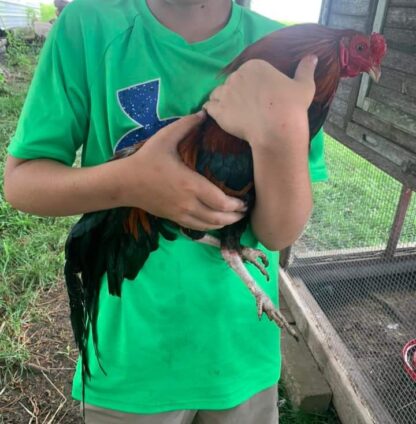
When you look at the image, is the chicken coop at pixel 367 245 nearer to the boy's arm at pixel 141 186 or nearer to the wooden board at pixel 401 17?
the wooden board at pixel 401 17

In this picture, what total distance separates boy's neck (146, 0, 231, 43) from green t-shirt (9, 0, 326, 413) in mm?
20

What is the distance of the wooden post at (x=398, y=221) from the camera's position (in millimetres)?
1502

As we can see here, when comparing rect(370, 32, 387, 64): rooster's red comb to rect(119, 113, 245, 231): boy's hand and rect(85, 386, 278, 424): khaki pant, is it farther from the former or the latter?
rect(85, 386, 278, 424): khaki pant

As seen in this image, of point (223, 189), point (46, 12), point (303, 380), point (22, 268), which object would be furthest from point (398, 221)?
point (46, 12)

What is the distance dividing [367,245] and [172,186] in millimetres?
1593

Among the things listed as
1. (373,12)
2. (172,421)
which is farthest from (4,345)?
(373,12)

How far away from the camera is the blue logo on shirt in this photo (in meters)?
0.70

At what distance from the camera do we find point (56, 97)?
25.9 inches

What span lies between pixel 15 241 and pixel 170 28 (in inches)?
81.1

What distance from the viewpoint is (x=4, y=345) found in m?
1.78

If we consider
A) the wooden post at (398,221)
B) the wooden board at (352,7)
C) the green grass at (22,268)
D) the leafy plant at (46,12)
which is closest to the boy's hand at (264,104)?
the wooden post at (398,221)

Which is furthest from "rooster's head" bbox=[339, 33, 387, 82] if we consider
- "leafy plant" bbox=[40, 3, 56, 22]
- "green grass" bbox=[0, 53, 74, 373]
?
"leafy plant" bbox=[40, 3, 56, 22]

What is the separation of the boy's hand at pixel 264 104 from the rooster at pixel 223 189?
0.09m

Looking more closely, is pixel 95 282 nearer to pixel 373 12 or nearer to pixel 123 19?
pixel 123 19
